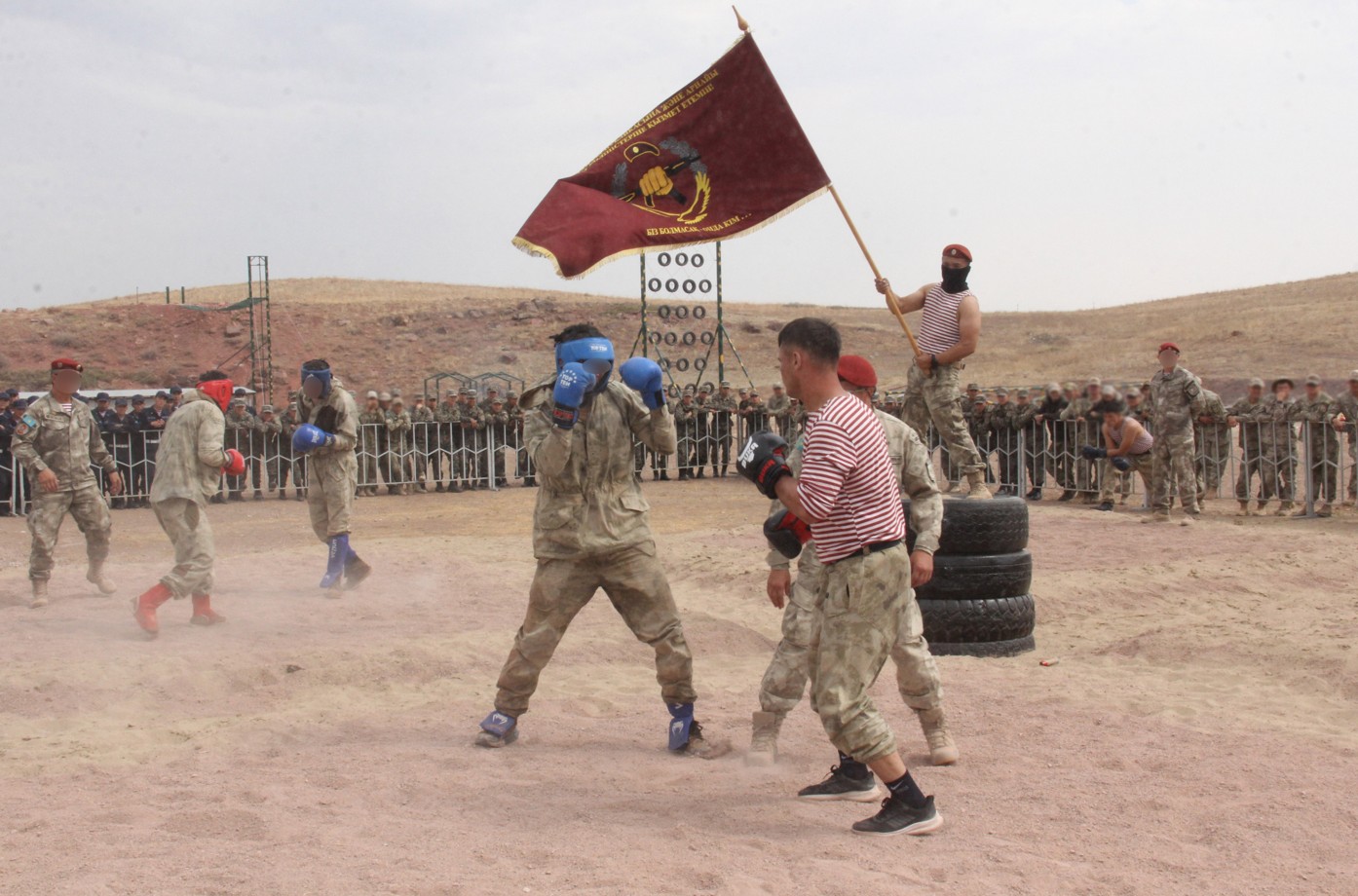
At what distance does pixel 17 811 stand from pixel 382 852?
5.71 feet

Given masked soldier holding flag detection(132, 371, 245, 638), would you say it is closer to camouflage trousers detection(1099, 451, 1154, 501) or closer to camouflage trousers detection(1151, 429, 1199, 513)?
camouflage trousers detection(1151, 429, 1199, 513)

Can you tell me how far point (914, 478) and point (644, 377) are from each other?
4.34 ft

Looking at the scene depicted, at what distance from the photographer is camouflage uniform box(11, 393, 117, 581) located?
32.7 feet

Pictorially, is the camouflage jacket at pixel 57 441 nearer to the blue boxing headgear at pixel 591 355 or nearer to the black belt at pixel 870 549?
the blue boxing headgear at pixel 591 355

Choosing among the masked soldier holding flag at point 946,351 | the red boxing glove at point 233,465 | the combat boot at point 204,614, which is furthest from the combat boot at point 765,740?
the combat boot at point 204,614

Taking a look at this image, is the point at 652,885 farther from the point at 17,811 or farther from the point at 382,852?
the point at 17,811

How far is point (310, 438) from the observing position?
10.0m

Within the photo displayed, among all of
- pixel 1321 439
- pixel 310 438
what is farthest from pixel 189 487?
pixel 1321 439

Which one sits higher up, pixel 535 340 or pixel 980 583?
pixel 535 340

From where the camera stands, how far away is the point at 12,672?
7488 mm

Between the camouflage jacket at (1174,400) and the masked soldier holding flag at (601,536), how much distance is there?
9822mm

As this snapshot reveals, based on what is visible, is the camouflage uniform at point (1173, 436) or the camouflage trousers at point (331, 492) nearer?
the camouflage trousers at point (331, 492)

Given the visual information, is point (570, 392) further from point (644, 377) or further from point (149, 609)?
point (149, 609)

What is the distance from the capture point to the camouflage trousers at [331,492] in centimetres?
1048
